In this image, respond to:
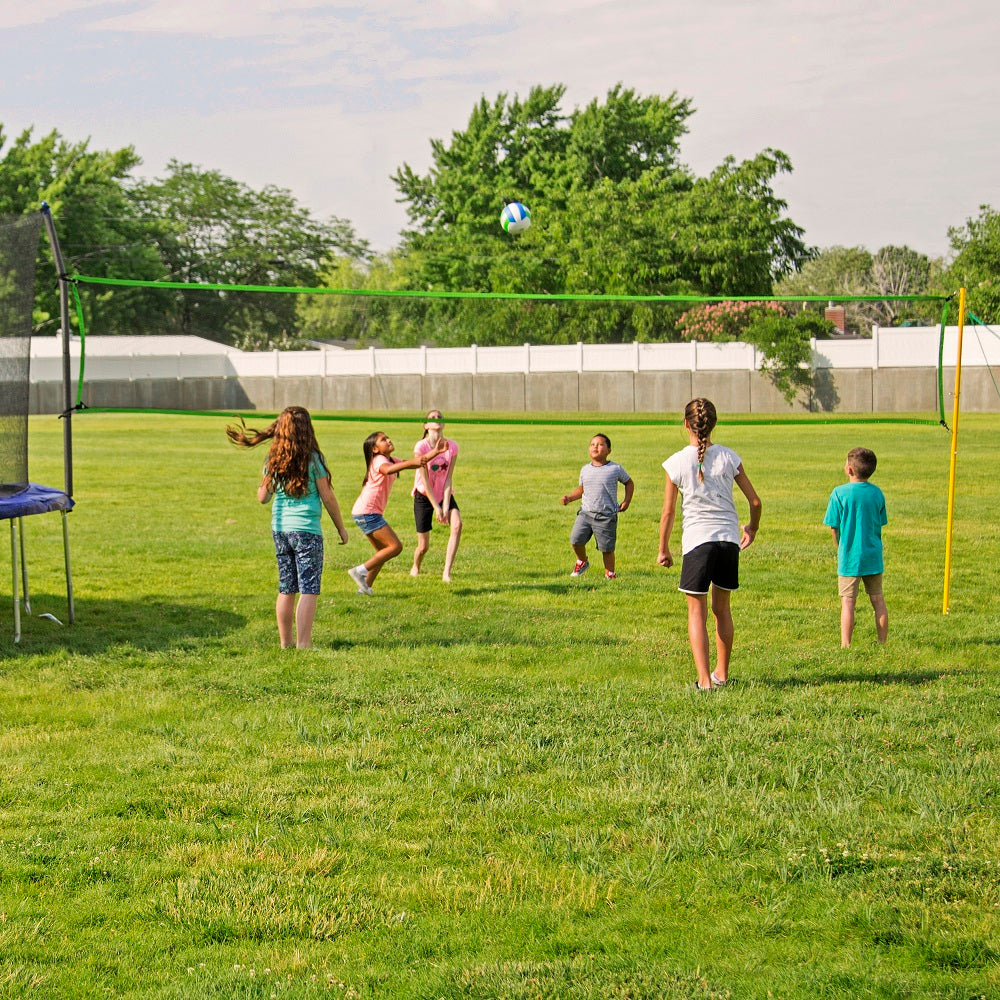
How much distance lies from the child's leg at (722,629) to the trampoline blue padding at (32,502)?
450 cm

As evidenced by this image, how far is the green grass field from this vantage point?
12.6 ft

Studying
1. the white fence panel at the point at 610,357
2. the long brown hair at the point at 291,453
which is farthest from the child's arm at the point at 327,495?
the white fence panel at the point at 610,357

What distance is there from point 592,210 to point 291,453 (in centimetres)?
4896

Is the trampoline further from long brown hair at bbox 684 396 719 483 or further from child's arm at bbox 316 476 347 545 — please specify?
long brown hair at bbox 684 396 719 483

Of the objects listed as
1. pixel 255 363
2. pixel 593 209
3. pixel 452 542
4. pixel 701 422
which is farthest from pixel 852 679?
pixel 593 209

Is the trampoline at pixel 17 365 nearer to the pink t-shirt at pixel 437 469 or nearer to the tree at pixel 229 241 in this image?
the pink t-shirt at pixel 437 469

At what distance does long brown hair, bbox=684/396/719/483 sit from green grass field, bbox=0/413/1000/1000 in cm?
136

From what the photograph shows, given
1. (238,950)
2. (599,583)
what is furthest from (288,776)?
(599,583)

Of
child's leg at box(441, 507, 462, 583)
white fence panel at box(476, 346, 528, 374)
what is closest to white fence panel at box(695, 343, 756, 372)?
white fence panel at box(476, 346, 528, 374)

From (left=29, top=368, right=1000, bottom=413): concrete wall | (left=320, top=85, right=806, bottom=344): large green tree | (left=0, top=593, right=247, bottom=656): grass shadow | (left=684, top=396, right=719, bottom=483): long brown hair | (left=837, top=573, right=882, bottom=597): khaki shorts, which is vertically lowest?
(left=0, top=593, right=247, bottom=656): grass shadow

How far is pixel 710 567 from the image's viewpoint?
695 centimetres

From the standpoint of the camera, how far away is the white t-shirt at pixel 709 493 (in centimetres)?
698

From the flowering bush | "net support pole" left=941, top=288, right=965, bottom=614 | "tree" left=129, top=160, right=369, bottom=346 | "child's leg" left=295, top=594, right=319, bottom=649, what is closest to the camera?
"child's leg" left=295, top=594, right=319, bottom=649

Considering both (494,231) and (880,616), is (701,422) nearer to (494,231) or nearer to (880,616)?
(880,616)
